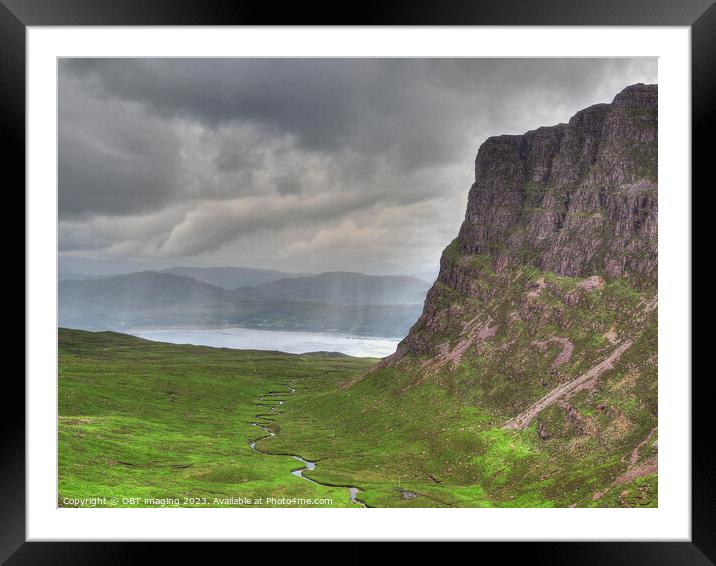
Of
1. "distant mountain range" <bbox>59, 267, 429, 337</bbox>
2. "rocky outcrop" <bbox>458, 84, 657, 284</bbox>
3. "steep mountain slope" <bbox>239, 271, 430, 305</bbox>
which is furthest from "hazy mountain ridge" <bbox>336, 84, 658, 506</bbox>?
"distant mountain range" <bbox>59, 267, 429, 337</bbox>

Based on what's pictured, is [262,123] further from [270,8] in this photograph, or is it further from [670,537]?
[670,537]

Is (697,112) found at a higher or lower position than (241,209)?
lower

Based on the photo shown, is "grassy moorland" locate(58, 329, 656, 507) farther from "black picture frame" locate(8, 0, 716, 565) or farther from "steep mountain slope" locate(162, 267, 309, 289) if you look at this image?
"steep mountain slope" locate(162, 267, 309, 289)

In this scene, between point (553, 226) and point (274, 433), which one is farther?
point (553, 226)

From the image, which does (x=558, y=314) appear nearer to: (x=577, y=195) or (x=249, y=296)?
(x=577, y=195)

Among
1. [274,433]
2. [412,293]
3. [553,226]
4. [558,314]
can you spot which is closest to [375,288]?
[412,293]

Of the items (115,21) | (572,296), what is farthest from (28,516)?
(572,296)

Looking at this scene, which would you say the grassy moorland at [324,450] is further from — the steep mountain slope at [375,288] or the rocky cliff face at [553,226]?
the rocky cliff face at [553,226]
